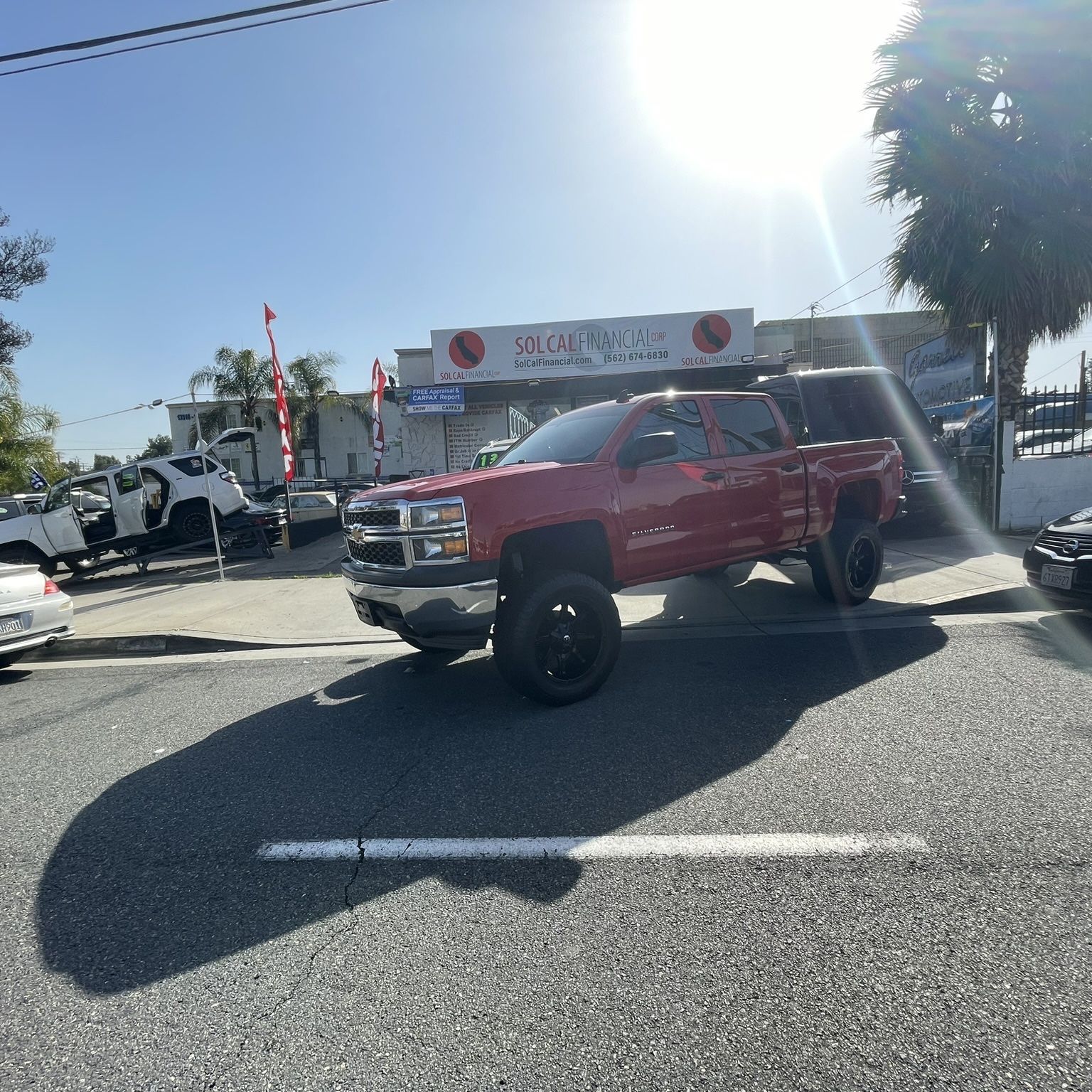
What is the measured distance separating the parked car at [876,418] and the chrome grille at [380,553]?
663 centimetres

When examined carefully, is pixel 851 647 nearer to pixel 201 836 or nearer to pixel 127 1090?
pixel 201 836

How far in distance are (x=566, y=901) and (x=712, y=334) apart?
1944 centimetres

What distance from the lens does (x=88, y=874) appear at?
3059mm

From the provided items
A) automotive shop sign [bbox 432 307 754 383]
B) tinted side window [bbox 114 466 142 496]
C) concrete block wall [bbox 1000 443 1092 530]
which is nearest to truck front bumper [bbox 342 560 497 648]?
concrete block wall [bbox 1000 443 1092 530]

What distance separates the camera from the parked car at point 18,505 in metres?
13.3

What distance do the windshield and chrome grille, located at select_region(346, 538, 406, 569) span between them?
4.26 ft

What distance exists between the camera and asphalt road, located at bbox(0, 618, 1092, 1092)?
2.01m

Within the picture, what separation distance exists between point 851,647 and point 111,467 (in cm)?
1366

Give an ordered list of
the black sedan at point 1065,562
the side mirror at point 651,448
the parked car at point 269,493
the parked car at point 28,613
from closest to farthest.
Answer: the side mirror at point 651,448 < the black sedan at point 1065,562 < the parked car at point 28,613 < the parked car at point 269,493

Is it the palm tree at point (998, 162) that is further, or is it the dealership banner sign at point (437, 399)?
the dealership banner sign at point (437, 399)

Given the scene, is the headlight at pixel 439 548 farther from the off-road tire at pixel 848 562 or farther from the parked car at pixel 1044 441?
the parked car at pixel 1044 441

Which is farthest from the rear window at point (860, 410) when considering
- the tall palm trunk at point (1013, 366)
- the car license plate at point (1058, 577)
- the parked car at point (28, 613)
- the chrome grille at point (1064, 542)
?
the parked car at point (28, 613)

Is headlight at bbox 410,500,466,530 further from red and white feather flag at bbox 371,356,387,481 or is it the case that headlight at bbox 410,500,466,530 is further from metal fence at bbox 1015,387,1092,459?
red and white feather flag at bbox 371,356,387,481

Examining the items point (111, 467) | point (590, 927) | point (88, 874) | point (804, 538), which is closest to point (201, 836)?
point (88, 874)
